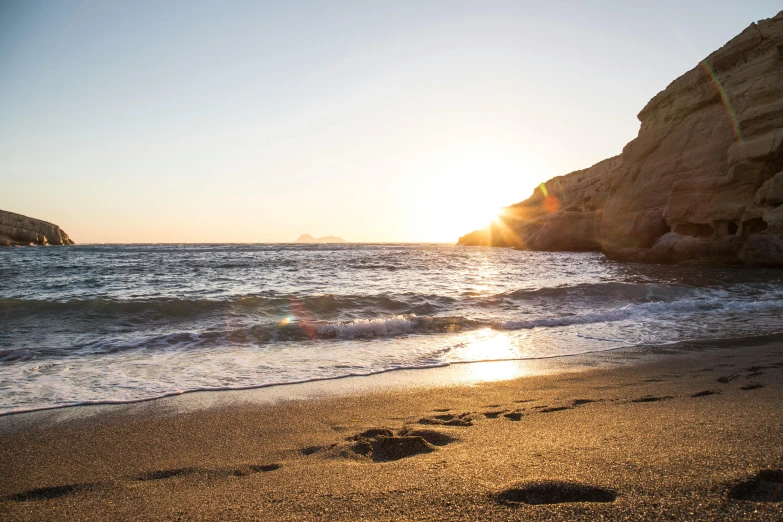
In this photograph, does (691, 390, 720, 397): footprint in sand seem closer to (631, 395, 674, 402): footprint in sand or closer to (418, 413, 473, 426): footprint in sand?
(631, 395, 674, 402): footprint in sand

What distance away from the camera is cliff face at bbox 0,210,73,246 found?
6788 centimetres

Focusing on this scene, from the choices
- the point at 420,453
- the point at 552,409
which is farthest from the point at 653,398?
the point at 420,453

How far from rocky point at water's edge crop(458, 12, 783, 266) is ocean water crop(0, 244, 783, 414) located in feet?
25.3

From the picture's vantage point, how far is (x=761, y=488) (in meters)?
1.89

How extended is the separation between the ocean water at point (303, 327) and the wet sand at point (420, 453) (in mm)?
1146

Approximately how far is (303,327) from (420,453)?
6130 millimetres

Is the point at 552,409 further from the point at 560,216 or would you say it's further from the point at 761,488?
the point at 560,216

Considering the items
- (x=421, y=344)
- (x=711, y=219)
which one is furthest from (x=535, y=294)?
(x=711, y=219)

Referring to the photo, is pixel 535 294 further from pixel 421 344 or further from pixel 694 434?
pixel 694 434

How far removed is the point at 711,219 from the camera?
24.2 m

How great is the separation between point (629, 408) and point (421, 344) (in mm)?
4178

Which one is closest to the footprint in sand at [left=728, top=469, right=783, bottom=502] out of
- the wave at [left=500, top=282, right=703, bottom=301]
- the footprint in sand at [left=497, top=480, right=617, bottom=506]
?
the footprint in sand at [left=497, top=480, right=617, bottom=506]

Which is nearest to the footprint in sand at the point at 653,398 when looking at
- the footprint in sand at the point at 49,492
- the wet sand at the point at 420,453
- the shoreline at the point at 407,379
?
the wet sand at the point at 420,453

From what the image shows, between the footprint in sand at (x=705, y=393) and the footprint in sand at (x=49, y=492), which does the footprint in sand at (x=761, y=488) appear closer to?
the footprint in sand at (x=705, y=393)
